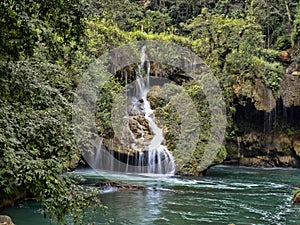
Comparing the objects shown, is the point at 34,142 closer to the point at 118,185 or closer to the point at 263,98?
the point at 118,185

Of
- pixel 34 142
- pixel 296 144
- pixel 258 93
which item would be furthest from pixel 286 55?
pixel 34 142

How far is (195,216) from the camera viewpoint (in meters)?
9.79

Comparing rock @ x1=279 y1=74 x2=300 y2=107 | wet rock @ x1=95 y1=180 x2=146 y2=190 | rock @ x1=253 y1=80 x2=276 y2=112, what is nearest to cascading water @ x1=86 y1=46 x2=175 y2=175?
wet rock @ x1=95 y1=180 x2=146 y2=190

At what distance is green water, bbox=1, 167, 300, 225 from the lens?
927cm

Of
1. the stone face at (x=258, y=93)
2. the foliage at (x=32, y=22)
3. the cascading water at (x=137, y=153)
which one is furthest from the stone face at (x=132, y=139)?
the foliage at (x=32, y=22)

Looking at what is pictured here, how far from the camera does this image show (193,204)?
11172 mm

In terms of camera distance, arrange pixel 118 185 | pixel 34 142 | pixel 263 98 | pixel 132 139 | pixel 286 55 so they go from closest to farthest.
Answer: pixel 34 142 < pixel 118 185 < pixel 132 139 < pixel 263 98 < pixel 286 55

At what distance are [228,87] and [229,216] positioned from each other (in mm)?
13260

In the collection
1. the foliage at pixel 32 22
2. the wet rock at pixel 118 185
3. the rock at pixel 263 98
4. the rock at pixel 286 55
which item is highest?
the rock at pixel 286 55

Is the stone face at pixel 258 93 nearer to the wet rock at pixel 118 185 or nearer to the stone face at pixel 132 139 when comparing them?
the stone face at pixel 132 139

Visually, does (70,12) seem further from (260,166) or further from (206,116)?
(260,166)

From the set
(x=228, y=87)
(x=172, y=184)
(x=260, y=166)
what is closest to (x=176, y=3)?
(x=228, y=87)

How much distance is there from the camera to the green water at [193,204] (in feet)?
30.4

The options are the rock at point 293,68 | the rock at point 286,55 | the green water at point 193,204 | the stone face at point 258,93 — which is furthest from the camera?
the rock at point 286,55
